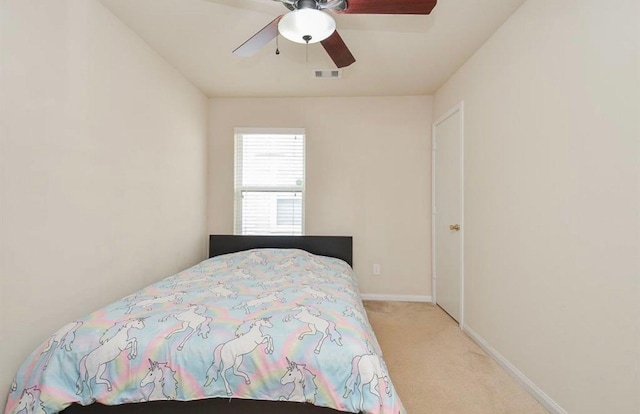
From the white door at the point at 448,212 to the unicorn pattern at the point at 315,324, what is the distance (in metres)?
1.82

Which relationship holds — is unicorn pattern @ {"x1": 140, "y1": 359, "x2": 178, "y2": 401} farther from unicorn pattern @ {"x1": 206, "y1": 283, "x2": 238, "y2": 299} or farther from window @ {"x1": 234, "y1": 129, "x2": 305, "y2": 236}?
window @ {"x1": 234, "y1": 129, "x2": 305, "y2": 236}

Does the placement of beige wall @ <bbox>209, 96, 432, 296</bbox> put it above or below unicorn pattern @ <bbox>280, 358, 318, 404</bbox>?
above

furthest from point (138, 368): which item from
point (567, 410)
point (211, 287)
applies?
point (567, 410)

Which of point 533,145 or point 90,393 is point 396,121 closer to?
point 533,145

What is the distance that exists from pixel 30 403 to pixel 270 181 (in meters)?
2.66

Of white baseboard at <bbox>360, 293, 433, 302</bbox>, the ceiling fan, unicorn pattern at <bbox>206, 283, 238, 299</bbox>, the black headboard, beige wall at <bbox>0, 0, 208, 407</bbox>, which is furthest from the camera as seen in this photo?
white baseboard at <bbox>360, 293, 433, 302</bbox>

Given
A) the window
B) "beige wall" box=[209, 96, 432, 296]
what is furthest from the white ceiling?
the window

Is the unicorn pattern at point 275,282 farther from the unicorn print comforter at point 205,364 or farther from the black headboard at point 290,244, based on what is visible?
the black headboard at point 290,244

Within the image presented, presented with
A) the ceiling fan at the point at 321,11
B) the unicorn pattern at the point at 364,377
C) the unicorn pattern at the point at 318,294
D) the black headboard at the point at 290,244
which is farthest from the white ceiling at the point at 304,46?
the unicorn pattern at the point at 364,377

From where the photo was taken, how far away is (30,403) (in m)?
1.24

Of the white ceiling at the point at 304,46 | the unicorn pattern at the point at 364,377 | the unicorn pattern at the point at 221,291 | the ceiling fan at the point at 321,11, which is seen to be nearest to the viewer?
the unicorn pattern at the point at 364,377

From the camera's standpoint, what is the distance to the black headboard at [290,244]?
11.3 feet

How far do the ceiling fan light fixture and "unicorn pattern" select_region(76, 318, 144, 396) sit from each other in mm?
1659

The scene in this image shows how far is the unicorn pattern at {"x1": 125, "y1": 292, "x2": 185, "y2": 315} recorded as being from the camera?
1.62 m
